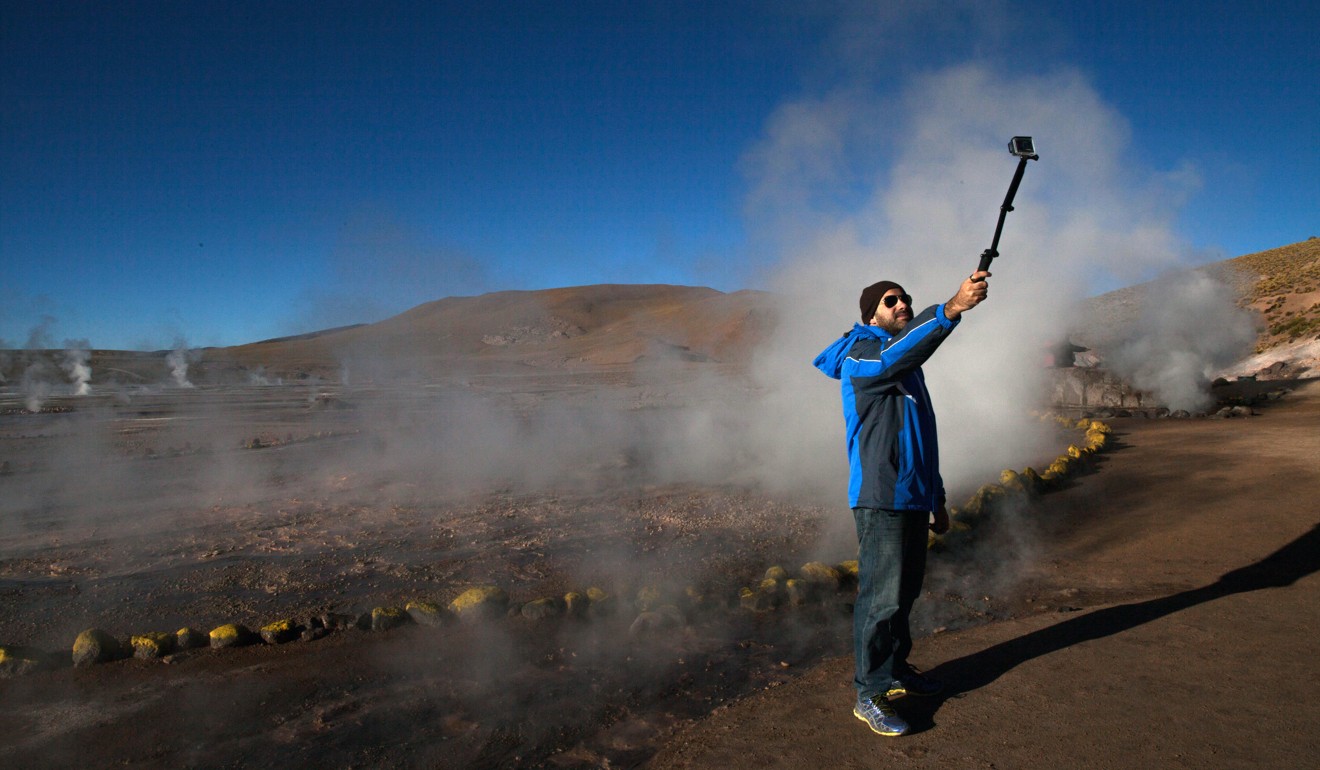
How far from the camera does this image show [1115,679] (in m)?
2.84

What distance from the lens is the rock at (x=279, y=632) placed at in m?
3.69

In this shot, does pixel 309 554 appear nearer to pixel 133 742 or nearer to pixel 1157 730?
pixel 133 742

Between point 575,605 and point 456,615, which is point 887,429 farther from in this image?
point 456,615

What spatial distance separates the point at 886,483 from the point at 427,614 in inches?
103

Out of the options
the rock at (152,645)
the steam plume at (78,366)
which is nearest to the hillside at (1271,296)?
the rock at (152,645)

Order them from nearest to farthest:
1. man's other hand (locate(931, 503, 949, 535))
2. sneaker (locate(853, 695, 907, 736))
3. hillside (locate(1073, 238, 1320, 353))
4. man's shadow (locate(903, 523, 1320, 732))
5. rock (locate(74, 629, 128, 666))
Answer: sneaker (locate(853, 695, 907, 736))
man's other hand (locate(931, 503, 949, 535))
man's shadow (locate(903, 523, 1320, 732))
rock (locate(74, 629, 128, 666))
hillside (locate(1073, 238, 1320, 353))

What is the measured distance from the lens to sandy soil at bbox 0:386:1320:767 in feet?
8.54

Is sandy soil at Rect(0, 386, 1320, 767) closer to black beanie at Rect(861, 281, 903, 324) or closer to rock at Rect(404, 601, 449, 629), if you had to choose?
rock at Rect(404, 601, 449, 629)

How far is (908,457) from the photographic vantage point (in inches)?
98.6

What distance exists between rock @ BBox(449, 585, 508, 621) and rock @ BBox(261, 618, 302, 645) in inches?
30.6

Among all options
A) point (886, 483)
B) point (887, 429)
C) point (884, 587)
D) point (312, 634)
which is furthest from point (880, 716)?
point (312, 634)

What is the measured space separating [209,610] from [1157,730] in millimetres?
4691

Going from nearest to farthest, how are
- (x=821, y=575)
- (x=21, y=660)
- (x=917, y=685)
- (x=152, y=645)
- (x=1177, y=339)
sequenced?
(x=917, y=685) → (x=21, y=660) → (x=152, y=645) → (x=821, y=575) → (x=1177, y=339)

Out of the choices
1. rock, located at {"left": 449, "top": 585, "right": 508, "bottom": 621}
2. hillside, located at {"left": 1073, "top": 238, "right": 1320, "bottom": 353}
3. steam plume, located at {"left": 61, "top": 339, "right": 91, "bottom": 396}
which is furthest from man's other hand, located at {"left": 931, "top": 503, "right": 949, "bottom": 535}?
steam plume, located at {"left": 61, "top": 339, "right": 91, "bottom": 396}
